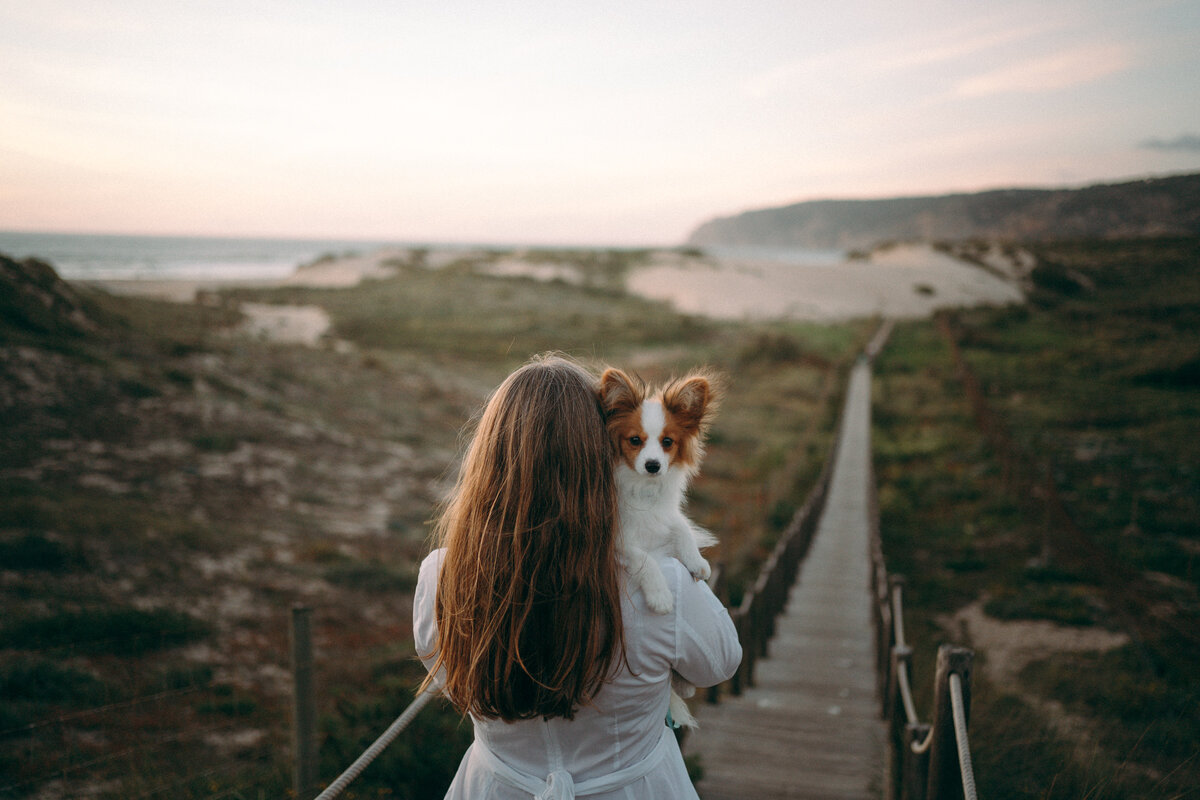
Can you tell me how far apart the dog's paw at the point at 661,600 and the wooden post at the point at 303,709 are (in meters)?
2.22

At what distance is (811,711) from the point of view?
18.1 feet

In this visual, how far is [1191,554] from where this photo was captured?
37.5ft

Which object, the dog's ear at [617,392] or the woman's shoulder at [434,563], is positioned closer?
the woman's shoulder at [434,563]

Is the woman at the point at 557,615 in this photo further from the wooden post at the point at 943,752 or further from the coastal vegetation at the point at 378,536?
the coastal vegetation at the point at 378,536

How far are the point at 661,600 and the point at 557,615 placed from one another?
0.22 meters

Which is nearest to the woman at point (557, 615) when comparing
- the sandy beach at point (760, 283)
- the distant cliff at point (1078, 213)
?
the distant cliff at point (1078, 213)

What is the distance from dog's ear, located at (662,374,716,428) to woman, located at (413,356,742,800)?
453mm

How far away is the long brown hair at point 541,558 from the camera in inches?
54.4

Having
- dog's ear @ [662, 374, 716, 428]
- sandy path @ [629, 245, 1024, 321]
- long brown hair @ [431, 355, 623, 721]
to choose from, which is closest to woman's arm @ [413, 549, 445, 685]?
long brown hair @ [431, 355, 623, 721]

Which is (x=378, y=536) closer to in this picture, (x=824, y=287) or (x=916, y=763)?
(x=916, y=763)

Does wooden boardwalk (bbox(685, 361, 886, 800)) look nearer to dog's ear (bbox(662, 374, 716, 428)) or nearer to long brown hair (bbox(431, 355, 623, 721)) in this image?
dog's ear (bbox(662, 374, 716, 428))

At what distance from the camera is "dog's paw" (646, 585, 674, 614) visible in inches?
56.6

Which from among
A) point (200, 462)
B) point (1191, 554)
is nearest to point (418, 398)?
point (200, 462)

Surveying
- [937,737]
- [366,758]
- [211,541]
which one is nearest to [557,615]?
[366,758]
